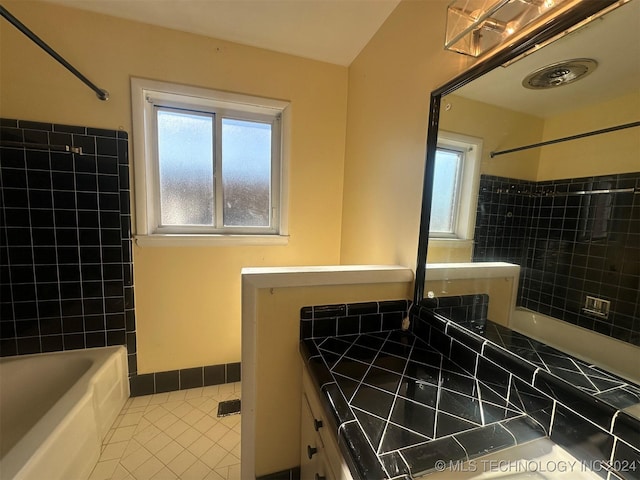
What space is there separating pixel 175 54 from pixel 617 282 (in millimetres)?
2325

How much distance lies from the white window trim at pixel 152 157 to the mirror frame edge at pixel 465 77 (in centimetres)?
106

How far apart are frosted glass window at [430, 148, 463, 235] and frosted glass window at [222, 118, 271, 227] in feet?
4.16

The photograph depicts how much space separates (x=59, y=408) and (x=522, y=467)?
174 cm

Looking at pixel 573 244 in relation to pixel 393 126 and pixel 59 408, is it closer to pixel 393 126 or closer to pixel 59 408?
pixel 393 126

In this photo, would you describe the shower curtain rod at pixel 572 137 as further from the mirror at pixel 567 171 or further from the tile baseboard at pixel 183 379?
the tile baseboard at pixel 183 379

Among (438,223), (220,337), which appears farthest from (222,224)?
(438,223)

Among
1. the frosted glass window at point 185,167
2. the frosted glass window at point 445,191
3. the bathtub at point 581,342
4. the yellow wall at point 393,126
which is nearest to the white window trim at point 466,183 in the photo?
the frosted glass window at point 445,191

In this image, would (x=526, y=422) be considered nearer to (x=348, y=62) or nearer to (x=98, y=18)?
(x=348, y=62)

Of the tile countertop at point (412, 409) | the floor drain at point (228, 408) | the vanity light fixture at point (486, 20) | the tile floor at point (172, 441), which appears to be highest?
the vanity light fixture at point (486, 20)

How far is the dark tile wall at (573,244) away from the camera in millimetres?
650

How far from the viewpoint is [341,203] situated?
207 cm

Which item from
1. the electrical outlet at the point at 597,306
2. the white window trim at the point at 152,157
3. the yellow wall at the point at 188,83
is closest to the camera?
the electrical outlet at the point at 597,306

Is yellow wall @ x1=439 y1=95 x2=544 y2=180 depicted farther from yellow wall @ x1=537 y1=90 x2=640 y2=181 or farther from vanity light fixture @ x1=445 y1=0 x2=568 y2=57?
vanity light fixture @ x1=445 y1=0 x2=568 y2=57

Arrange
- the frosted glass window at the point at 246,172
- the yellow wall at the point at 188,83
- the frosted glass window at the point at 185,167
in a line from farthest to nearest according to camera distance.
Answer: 1. the frosted glass window at the point at 246,172
2. the frosted glass window at the point at 185,167
3. the yellow wall at the point at 188,83
